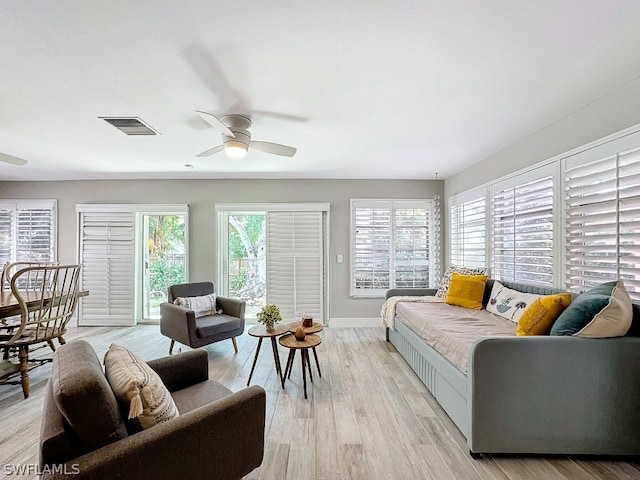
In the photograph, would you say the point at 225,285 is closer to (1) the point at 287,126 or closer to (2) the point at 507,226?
Answer: (1) the point at 287,126

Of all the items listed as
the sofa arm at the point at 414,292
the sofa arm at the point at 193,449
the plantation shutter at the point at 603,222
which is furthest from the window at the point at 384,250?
the sofa arm at the point at 193,449

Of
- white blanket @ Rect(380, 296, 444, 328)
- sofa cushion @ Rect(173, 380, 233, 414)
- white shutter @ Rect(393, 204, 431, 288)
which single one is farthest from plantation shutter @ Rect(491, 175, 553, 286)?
sofa cushion @ Rect(173, 380, 233, 414)

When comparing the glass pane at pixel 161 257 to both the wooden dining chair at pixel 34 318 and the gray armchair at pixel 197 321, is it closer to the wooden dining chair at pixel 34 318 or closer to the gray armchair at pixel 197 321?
the gray armchair at pixel 197 321

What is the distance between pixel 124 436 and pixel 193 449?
0.26m

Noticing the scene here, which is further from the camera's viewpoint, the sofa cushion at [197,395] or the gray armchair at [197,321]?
the gray armchair at [197,321]

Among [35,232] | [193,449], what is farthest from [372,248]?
[35,232]

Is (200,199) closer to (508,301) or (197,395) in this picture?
(197,395)

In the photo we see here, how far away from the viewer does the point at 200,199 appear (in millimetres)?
4734

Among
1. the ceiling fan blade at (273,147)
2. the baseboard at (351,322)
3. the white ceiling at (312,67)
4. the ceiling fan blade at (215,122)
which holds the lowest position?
the baseboard at (351,322)

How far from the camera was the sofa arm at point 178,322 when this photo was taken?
10.2ft

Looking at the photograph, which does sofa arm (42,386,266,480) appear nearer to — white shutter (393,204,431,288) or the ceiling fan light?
the ceiling fan light

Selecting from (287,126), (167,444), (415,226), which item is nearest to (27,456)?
(167,444)

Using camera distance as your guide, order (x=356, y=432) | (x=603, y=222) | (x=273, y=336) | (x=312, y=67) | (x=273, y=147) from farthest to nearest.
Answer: (x=273, y=336), (x=273, y=147), (x=603, y=222), (x=356, y=432), (x=312, y=67)

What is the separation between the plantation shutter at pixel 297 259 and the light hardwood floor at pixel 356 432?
1.44 meters
